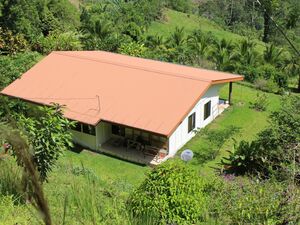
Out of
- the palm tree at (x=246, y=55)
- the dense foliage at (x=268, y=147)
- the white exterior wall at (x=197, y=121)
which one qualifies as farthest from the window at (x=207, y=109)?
the palm tree at (x=246, y=55)

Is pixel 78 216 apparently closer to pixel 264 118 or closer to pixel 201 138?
pixel 201 138

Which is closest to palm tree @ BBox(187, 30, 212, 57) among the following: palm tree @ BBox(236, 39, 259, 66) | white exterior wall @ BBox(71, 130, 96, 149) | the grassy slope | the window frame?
palm tree @ BBox(236, 39, 259, 66)

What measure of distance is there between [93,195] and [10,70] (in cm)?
2434

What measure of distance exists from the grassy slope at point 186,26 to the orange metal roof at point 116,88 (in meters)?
25.4

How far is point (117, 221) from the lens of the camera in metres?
3.11

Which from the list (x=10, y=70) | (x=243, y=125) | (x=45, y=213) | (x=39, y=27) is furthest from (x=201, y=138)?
(x=45, y=213)

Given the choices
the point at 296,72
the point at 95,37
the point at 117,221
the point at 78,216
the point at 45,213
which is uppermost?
the point at 45,213

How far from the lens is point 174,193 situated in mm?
10469

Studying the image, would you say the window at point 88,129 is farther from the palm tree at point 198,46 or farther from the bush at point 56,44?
the palm tree at point 198,46

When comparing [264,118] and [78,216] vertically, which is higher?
[78,216]

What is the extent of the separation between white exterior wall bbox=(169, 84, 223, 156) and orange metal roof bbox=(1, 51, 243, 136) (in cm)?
89

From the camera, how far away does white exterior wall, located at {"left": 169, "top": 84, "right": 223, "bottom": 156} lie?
22.2 metres

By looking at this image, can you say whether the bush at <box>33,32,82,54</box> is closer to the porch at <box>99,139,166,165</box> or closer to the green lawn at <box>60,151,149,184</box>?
the porch at <box>99,139,166,165</box>

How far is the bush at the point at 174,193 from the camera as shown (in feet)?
32.3
